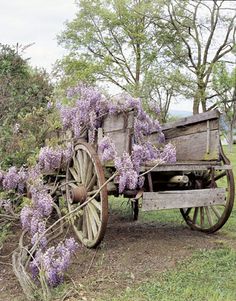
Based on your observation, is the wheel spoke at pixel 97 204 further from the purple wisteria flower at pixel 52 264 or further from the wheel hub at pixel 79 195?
the purple wisteria flower at pixel 52 264

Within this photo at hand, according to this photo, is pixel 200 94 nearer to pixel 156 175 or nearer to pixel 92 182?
pixel 156 175

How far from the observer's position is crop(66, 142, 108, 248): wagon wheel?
4590 millimetres

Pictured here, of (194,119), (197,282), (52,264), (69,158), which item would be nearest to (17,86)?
(69,158)

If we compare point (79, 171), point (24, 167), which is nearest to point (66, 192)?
point (79, 171)

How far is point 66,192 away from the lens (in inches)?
215

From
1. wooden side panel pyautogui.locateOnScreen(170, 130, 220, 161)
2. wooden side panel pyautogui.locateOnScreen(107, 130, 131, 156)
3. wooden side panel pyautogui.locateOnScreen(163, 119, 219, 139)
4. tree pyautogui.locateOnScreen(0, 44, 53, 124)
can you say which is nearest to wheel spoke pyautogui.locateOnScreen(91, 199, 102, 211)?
wooden side panel pyautogui.locateOnScreen(107, 130, 131, 156)

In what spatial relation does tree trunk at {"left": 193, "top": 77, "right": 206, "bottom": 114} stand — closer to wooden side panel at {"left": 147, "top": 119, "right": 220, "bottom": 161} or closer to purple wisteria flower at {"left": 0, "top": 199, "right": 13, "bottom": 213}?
wooden side panel at {"left": 147, "top": 119, "right": 220, "bottom": 161}

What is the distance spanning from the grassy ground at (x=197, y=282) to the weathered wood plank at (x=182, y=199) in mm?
576

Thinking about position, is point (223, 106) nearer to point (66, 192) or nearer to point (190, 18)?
point (190, 18)

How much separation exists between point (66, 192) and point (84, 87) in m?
1.39

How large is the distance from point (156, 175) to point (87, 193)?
1.11 metres

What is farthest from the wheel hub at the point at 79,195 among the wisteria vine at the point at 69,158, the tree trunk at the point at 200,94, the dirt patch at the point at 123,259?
the tree trunk at the point at 200,94

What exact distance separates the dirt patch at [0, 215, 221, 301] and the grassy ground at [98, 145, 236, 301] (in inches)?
6.0

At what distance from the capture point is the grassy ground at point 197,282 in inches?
143
